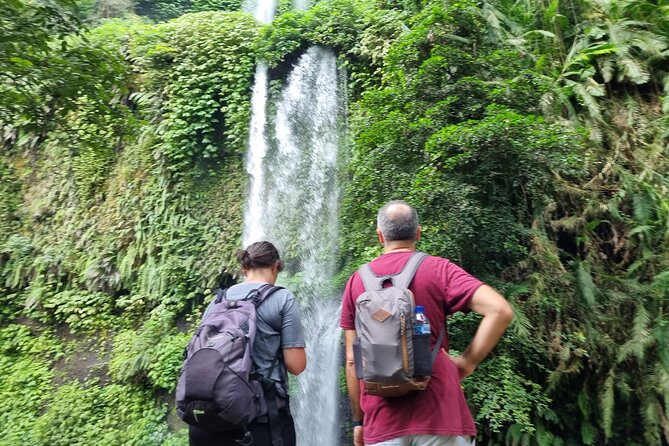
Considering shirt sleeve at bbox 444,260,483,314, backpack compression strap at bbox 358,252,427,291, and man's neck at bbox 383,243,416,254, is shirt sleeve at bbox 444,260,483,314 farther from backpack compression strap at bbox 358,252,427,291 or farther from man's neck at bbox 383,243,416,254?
man's neck at bbox 383,243,416,254

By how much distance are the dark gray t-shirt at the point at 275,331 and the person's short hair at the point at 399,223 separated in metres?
0.70

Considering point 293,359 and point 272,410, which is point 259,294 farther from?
point 272,410

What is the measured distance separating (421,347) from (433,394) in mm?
232

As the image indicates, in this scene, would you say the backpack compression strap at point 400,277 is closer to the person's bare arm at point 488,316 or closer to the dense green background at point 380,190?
the person's bare arm at point 488,316

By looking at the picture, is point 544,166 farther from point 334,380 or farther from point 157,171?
point 157,171

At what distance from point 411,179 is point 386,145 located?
18.1 inches

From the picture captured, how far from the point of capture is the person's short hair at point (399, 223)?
256cm

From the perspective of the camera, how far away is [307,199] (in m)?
8.26

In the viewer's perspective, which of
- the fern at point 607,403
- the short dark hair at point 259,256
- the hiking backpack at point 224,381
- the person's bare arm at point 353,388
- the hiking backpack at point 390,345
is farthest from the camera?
the fern at point 607,403

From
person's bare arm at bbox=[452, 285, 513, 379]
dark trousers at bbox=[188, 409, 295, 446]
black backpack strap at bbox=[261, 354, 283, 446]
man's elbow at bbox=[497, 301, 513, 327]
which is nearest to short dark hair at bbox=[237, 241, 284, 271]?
black backpack strap at bbox=[261, 354, 283, 446]

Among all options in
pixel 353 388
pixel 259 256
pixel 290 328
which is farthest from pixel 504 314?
pixel 259 256

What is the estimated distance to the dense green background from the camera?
483 centimetres

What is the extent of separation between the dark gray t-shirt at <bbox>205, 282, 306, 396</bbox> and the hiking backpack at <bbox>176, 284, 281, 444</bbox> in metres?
0.08

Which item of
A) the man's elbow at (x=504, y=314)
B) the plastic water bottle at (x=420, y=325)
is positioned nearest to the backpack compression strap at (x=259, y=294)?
the plastic water bottle at (x=420, y=325)
